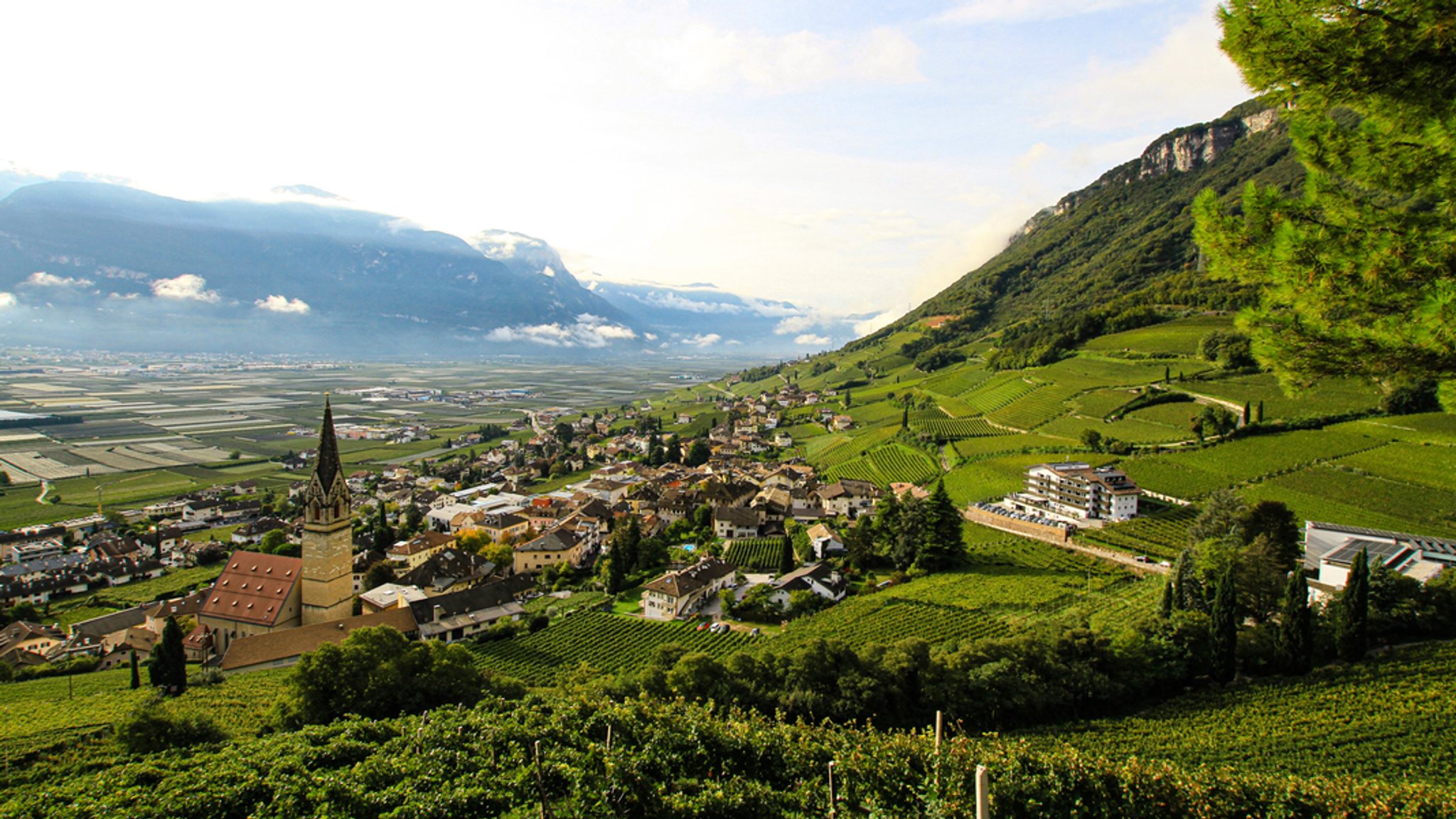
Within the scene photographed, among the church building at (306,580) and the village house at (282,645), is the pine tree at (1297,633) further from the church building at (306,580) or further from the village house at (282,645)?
the church building at (306,580)

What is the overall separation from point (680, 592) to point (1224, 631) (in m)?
23.0

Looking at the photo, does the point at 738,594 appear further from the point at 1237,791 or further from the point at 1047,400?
the point at 1047,400

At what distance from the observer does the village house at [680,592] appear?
33.0m

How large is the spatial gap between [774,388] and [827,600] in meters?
95.4

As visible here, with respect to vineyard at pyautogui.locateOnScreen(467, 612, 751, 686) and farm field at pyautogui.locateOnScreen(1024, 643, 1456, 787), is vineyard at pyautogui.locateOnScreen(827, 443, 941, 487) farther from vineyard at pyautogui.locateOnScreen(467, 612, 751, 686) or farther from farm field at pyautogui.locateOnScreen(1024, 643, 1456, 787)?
farm field at pyautogui.locateOnScreen(1024, 643, 1456, 787)

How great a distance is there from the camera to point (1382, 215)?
629 centimetres

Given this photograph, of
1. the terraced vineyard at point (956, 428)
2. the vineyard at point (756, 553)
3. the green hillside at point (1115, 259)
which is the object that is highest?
the green hillside at point (1115, 259)

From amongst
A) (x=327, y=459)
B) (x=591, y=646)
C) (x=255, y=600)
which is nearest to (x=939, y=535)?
(x=591, y=646)

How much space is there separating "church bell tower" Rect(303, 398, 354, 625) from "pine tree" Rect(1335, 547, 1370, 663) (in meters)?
39.7

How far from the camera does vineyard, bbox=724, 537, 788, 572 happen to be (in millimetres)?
40800

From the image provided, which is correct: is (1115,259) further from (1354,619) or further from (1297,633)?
(1297,633)

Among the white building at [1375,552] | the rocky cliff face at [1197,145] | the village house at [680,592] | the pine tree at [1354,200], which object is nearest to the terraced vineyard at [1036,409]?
the white building at [1375,552]

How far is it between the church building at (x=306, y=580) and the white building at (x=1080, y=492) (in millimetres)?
41389

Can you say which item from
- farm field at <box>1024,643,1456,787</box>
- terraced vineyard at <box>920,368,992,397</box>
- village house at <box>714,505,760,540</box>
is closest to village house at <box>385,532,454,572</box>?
village house at <box>714,505,760,540</box>
